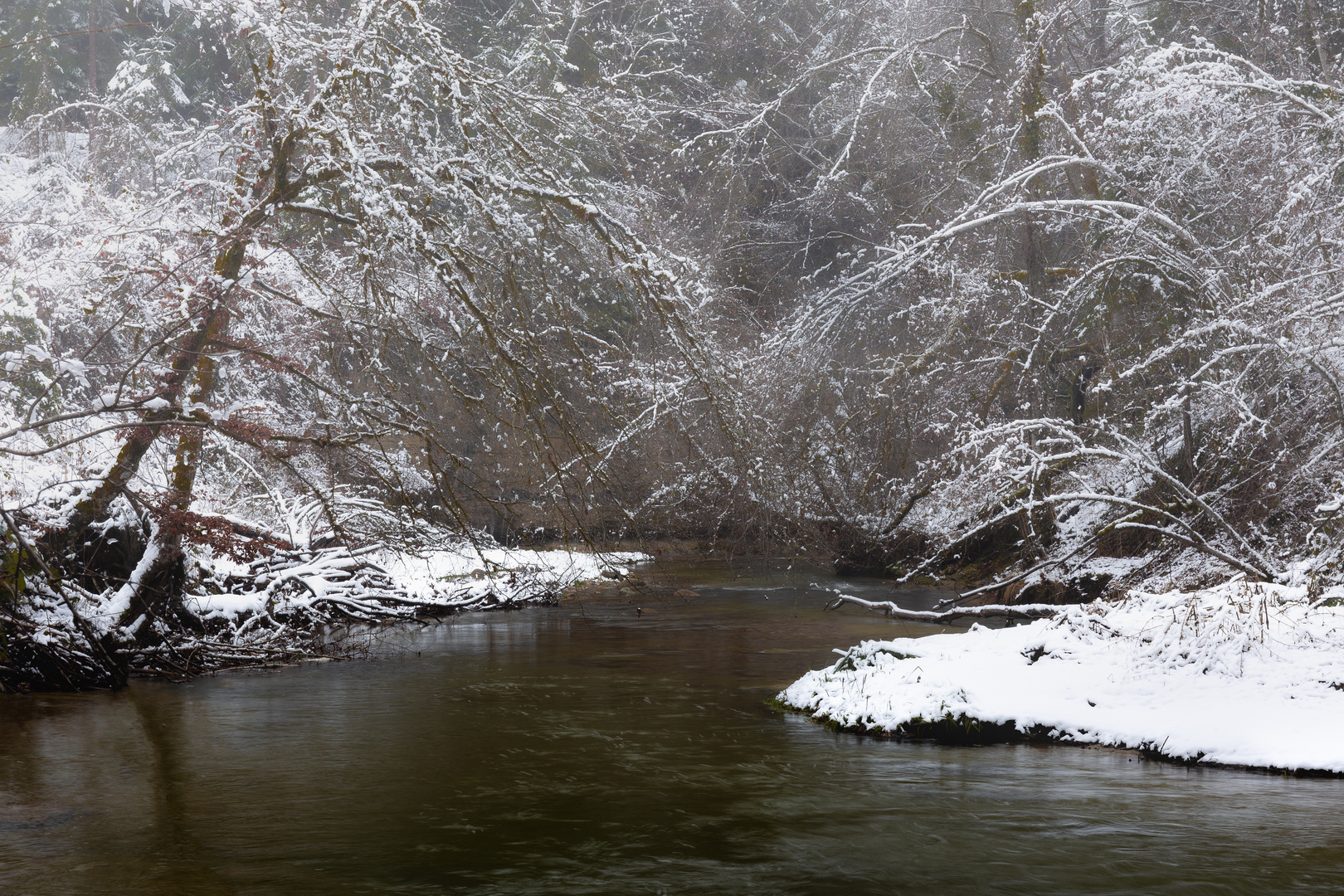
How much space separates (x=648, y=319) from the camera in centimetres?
855

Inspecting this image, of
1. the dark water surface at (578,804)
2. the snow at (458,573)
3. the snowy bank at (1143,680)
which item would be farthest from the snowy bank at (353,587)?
the snowy bank at (1143,680)

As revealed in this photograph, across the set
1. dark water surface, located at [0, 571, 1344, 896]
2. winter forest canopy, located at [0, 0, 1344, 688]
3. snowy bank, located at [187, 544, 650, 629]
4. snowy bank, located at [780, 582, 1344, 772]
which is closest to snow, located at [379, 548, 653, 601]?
snowy bank, located at [187, 544, 650, 629]

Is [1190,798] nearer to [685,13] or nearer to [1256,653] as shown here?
[1256,653]

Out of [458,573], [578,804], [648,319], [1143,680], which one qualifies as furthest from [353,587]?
[1143,680]

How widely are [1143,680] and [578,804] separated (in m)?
5.14

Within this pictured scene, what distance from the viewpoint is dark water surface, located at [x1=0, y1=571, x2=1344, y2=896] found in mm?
6691

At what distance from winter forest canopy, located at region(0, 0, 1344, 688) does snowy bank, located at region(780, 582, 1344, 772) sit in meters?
1.28

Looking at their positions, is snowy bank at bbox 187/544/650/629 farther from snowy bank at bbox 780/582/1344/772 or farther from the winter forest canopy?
snowy bank at bbox 780/582/1344/772

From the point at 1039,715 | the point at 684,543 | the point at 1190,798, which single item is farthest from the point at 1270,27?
the point at 684,543

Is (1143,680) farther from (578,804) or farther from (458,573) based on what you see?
(458,573)

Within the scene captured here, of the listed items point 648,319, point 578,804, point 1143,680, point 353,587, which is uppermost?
point 648,319

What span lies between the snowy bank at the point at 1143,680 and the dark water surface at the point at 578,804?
0.39 m

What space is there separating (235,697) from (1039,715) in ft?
24.5

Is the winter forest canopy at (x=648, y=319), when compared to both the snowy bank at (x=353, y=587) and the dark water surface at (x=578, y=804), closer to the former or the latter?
the snowy bank at (x=353, y=587)
